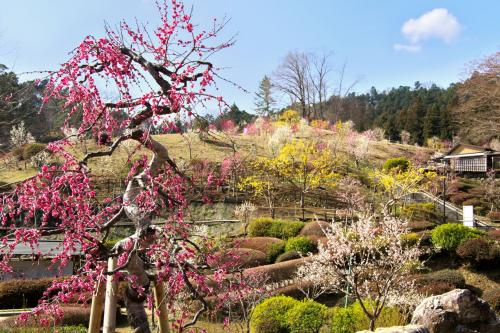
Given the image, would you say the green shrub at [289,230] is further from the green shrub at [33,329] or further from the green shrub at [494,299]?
the green shrub at [33,329]

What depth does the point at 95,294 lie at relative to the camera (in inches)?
179

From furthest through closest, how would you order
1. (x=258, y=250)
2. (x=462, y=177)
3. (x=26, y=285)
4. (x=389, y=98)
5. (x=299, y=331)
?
(x=389, y=98)
(x=462, y=177)
(x=258, y=250)
(x=26, y=285)
(x=299, y=331)

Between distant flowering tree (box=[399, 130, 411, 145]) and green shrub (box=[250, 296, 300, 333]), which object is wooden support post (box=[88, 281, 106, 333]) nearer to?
green shrub (box=[250, 296, 300, 333])

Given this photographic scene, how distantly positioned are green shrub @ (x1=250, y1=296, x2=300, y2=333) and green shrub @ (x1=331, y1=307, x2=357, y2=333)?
121 cm

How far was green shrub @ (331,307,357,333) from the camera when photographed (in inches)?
386

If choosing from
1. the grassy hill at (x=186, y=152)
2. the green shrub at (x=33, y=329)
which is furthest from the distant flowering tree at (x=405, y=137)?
the green shrub at (x=33, y=329)

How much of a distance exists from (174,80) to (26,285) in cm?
1205

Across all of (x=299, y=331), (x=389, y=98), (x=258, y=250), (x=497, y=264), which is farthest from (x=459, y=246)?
(x=389, y=98)

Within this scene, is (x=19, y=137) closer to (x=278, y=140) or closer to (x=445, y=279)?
(x=278, y=140)

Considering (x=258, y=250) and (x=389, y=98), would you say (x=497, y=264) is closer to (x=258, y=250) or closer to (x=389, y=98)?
(x=258, y=250)

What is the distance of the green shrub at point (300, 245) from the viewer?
17.8 metres

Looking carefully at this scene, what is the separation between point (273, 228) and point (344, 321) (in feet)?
37.7

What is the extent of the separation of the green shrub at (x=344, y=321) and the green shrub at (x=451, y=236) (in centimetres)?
869

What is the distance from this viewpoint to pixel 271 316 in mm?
10641
